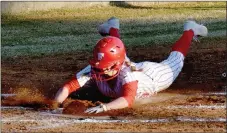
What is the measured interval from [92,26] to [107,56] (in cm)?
879

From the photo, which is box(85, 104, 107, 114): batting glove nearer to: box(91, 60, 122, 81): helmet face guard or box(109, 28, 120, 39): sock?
box(91, 60, 122, 81): helmet face guard

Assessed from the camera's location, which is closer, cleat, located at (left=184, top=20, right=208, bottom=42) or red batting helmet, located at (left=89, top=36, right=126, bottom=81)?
red batting helmet, located at (left=89, top=36, right=126, bottom=81)

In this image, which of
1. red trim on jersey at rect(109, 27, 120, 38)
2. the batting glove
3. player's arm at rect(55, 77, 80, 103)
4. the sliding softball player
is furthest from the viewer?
red trim on jersey at rect(109, 27, 120, 38)

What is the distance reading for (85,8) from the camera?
1894cm

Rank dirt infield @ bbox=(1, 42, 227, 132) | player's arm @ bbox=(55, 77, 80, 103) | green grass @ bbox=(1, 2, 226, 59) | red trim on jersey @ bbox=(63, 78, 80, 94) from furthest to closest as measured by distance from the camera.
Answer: green grass @ bbox=(1, 2, 226, 59)
red trim on jersey @ bbox=(63, 78, 80, 94)
player's arm @ bbox=(55, 77, 80, 103)
dirt infield @ bbox=(1, 42, 227, 132)

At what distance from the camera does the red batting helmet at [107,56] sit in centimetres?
692

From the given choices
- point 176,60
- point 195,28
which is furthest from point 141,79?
point 195,28

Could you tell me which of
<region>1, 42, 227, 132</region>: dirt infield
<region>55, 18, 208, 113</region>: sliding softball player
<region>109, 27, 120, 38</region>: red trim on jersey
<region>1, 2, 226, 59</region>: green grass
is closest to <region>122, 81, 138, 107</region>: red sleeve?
<region>55, 18, 208, 113</region>: sliding softball player

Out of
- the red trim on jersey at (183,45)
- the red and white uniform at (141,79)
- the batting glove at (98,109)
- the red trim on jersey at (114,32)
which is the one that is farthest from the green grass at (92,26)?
the batting glove at (98,109)

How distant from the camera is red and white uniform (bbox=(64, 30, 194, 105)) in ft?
22.9

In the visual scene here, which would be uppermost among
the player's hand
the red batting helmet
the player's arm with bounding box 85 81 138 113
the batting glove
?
the red batting helmet

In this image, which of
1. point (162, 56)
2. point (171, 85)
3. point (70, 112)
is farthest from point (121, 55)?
point (162, 56)

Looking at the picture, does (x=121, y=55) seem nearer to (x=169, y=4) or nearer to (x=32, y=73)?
(x=32, y=73)

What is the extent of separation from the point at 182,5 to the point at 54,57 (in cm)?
981
